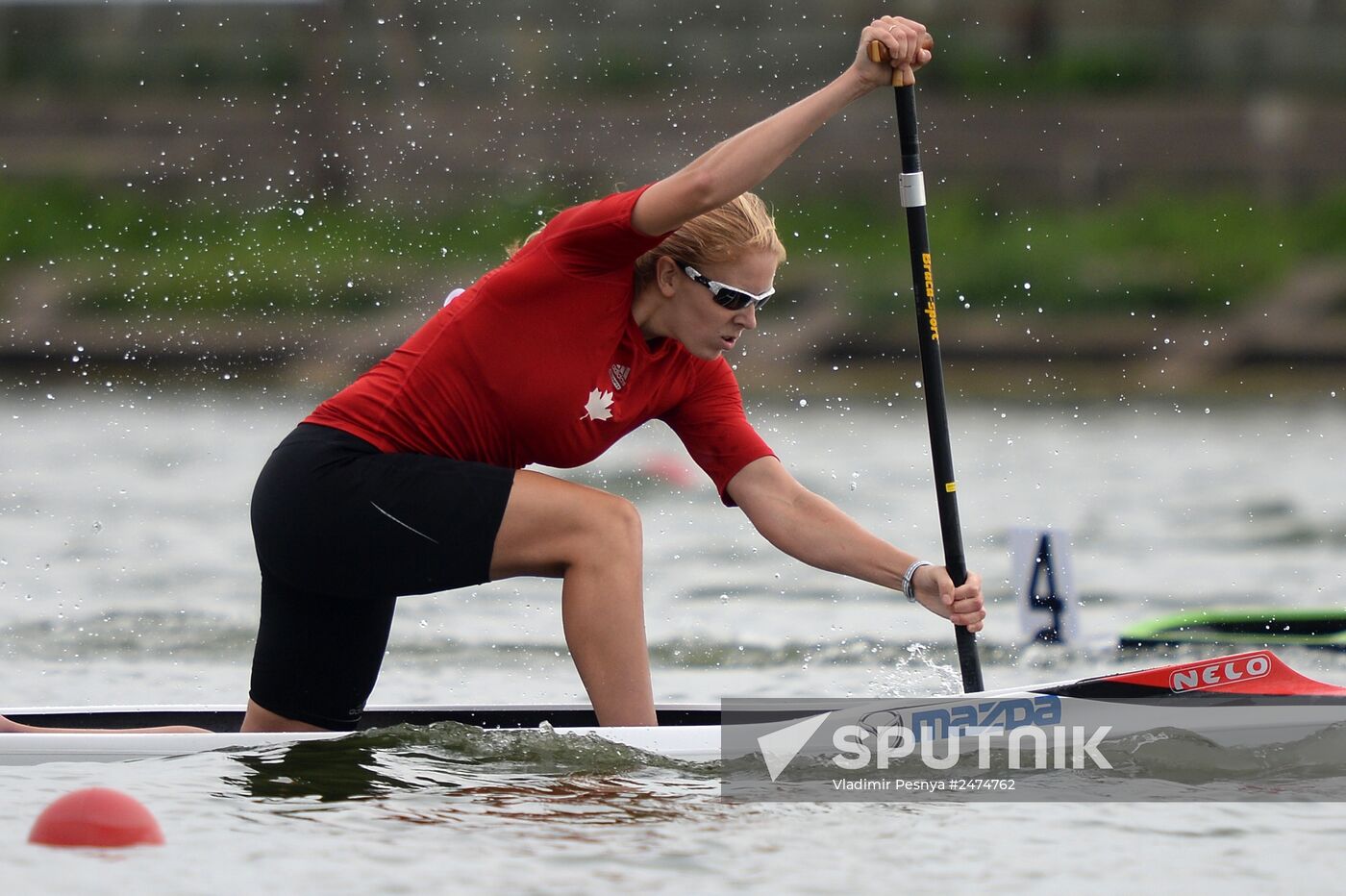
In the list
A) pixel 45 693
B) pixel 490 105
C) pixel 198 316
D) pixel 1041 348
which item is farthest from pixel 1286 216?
pixel 45 693

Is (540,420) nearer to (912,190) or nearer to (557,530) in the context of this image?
(557,530)

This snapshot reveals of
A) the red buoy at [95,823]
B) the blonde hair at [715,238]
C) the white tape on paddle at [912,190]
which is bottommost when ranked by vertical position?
the red buoy at [95,823]

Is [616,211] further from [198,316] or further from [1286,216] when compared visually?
[1286,216]

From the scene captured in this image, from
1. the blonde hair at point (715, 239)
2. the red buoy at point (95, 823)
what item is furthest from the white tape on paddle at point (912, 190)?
the red buoy at point (95, 823)

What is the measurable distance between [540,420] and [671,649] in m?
3.45

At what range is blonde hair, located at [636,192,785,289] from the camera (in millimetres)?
4176

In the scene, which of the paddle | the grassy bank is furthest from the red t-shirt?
the grassy bank

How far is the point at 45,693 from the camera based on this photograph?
6.50 metres

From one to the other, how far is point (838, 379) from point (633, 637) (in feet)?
54.3

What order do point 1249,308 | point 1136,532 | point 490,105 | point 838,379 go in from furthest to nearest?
point 490,105
point 1249,308
point 838,379
point 1136,532

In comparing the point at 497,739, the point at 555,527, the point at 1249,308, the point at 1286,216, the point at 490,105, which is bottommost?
the point at 497,739

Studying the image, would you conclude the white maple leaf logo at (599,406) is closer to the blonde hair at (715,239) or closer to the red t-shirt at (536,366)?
the red t-shirt at (536,366)

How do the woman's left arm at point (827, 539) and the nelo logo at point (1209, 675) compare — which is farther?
the nelo logo at point (1209, 675)

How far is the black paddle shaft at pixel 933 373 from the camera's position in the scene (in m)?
4.70
